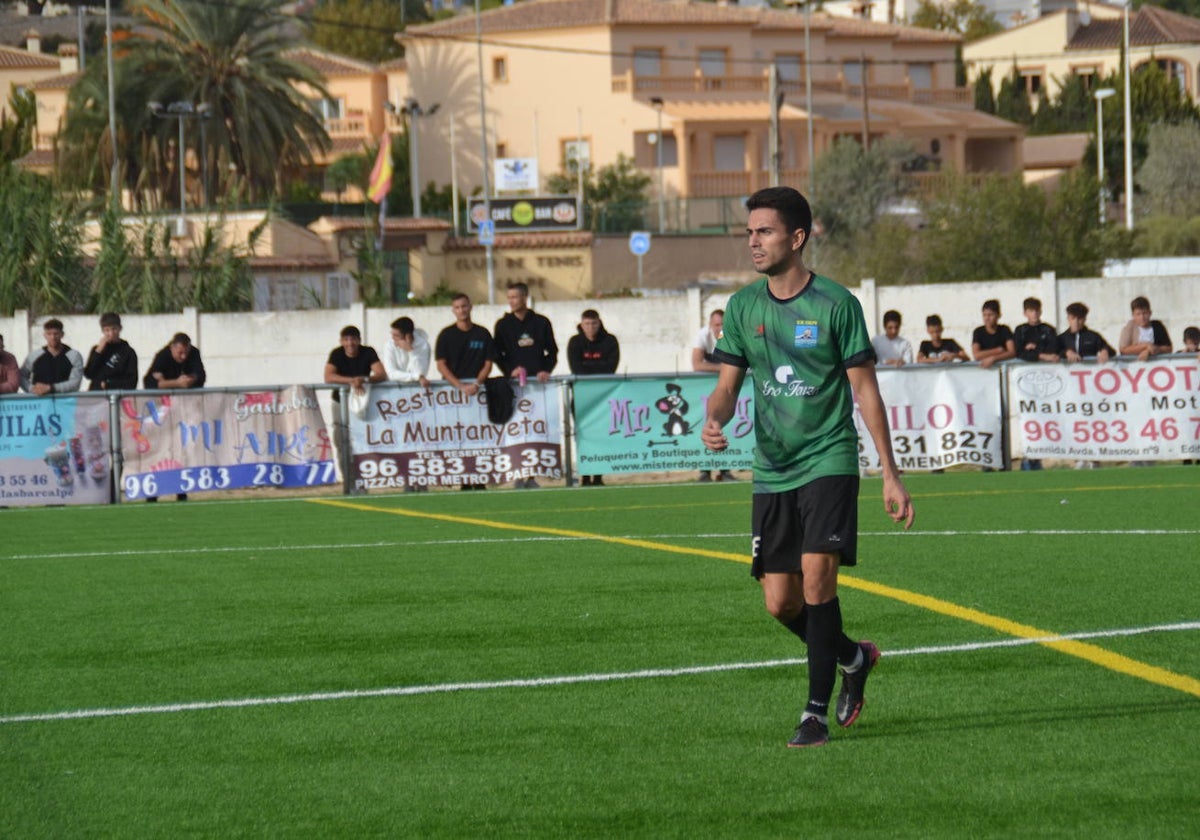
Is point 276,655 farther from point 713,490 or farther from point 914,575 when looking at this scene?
point 713,490

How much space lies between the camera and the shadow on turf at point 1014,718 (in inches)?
262

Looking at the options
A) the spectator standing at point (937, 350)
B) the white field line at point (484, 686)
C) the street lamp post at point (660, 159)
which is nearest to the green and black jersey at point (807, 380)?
the white field line at point (484, 686)

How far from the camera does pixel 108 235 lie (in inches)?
1280

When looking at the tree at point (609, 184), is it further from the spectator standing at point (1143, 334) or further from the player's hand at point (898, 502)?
the player's hand at point (898, 502)

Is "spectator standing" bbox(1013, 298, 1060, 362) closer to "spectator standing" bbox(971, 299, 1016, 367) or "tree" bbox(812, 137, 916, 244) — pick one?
"spectator standing" bbox(971, 299, 1016, 367)

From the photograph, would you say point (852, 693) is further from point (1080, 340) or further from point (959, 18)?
point (959, 18)

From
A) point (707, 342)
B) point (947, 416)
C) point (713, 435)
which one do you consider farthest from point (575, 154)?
point (713, 435)

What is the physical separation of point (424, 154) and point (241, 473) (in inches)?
2425

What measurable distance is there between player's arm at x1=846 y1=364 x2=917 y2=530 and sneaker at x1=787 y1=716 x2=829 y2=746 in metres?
0.74

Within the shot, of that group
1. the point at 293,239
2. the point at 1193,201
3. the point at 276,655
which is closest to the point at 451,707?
the point at 276,655

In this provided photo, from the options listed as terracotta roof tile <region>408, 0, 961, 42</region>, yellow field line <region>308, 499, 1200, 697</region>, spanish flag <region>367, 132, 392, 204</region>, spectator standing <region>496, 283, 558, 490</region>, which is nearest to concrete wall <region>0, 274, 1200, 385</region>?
spectator standing <region>496, 283, 558, 490</region>

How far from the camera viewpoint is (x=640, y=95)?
254 feet

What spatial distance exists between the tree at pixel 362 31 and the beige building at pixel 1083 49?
32.0 metres

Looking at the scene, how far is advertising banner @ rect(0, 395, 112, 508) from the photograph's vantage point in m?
18.8
